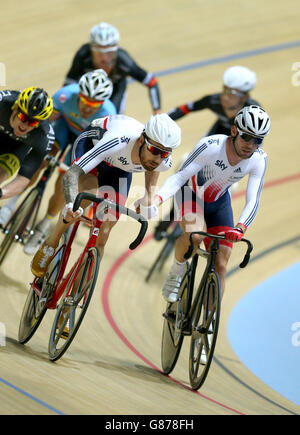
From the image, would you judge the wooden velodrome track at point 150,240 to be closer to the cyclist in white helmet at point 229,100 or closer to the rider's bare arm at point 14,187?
the rider's bare arm at point 14,187

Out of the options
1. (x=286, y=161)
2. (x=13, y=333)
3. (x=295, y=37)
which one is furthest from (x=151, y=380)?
(x=295, y=37)

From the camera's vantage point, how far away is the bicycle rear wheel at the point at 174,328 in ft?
16.4

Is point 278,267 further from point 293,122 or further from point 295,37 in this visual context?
point 295,37

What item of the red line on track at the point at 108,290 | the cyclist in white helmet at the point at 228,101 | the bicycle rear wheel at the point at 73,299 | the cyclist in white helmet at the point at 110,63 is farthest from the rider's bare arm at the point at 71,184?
the cyclist in white helmet at the point at 110,63

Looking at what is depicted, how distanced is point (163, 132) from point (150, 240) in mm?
3094

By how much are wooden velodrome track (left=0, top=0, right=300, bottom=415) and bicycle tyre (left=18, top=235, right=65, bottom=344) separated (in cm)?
9

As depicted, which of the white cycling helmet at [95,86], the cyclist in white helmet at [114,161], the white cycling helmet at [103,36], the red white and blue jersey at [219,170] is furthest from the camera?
the white cycling helmet at [103,36]

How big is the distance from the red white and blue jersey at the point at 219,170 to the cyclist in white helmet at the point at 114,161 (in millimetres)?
118

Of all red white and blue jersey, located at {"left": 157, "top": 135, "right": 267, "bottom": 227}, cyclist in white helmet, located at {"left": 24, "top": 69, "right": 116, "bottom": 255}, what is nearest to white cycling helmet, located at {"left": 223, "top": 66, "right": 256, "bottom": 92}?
cyclist in white helmet, located at {"left": 24, "top": 69, "right": 116, "bottom": 255}

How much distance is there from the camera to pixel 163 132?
4457 mm

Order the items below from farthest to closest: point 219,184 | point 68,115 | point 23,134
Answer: point 68,115 < point 23,134 < point 219,184

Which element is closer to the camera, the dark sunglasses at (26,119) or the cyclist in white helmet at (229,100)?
the dark sunglasses at (26,119)

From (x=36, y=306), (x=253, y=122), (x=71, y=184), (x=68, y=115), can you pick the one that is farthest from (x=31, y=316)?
(x=68, y=115)

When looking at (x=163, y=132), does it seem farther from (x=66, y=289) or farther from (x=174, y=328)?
(x=174, y=328)
